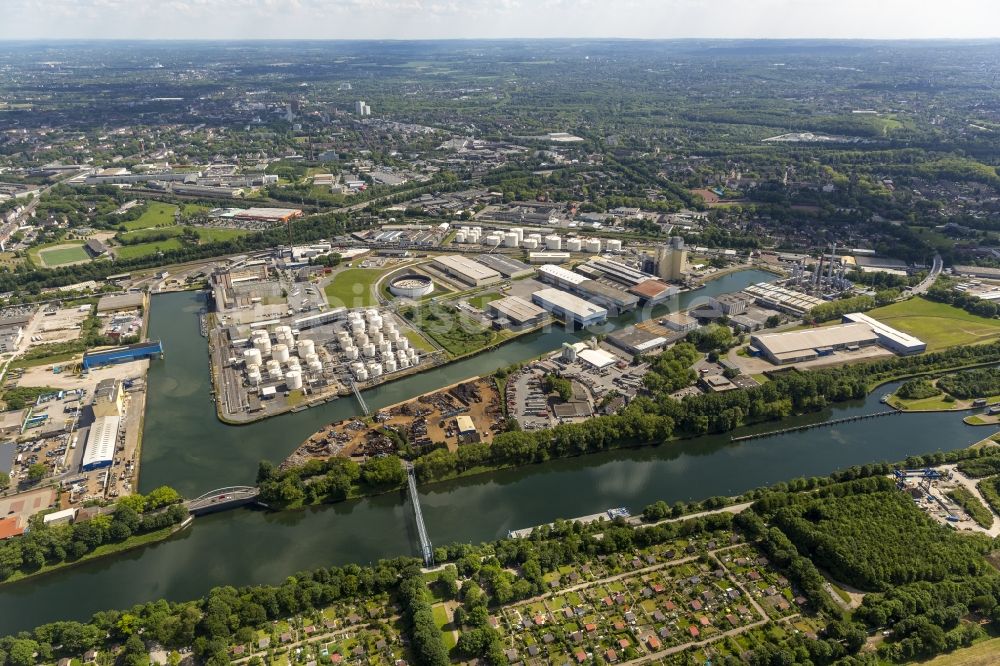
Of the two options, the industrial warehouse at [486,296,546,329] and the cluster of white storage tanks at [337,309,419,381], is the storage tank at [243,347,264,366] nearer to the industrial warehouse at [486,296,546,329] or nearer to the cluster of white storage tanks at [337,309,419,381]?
the cluster of white storage tanks at [337,309,419,381]

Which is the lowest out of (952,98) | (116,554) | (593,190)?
(116,554)

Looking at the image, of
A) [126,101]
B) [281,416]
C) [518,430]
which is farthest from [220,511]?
[126,101]

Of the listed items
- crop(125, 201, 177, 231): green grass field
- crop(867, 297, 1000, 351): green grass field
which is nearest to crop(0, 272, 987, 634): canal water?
crop(867, 297, 1000, 351): green grass field

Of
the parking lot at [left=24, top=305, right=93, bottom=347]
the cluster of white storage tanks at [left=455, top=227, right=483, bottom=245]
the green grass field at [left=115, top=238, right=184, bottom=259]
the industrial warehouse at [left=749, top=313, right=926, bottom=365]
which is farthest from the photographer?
the cluster of white storage tanks at [left=455, top=227, right=483, bottom=245]

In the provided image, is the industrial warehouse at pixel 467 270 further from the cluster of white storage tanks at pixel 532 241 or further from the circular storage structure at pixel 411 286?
the cluster of white storage tanks at pixel 532 241

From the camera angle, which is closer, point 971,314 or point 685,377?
point 685,377

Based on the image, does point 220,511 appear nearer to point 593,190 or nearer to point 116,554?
point 116,554

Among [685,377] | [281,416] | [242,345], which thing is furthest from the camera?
[242,345]

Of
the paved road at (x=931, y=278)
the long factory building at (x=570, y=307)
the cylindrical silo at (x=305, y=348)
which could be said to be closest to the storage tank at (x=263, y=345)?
the cylindrical silo at (x=305, y=348)
